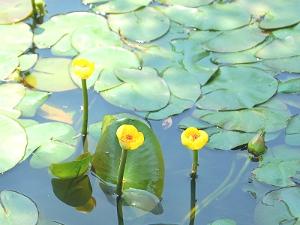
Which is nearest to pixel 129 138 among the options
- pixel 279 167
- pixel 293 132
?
pixel 279 167

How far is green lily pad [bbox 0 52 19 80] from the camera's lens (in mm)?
2008

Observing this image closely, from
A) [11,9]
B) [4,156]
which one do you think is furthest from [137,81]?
[11,9]

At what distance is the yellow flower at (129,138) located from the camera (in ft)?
4.88

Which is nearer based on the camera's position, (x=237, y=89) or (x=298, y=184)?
(x=298, y=184)

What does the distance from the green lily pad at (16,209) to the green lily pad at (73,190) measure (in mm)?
89

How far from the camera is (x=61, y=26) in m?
2.20

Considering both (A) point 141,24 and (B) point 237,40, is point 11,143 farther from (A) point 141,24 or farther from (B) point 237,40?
(B) point 237,40

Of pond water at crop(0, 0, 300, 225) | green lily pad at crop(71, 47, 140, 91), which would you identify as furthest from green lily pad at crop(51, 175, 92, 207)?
green lily pad at crop(71, 47, 140, 91)

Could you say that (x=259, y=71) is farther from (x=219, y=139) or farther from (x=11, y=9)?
(x=11, y=9)

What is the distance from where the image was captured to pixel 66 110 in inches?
75.1

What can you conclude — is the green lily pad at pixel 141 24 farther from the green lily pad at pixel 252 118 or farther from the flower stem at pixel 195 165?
the flower stem at pixel 195 165

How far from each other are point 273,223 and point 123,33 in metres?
0.90

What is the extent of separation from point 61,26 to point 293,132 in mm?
884

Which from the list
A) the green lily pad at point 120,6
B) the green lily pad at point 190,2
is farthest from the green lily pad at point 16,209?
the green lily pad at point 190,2
